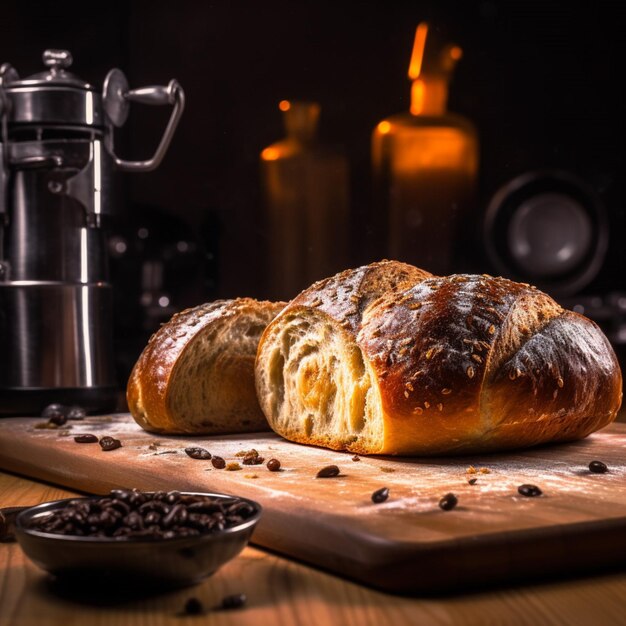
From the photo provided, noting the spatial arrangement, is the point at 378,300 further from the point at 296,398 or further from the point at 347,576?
the point at 347,576

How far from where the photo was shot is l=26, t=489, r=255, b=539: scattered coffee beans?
1.16m

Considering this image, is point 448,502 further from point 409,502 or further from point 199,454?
point 199,454

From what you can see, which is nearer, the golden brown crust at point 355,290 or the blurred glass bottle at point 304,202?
the golden brown crust at point 355,290

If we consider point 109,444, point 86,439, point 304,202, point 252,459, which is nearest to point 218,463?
point 252,459

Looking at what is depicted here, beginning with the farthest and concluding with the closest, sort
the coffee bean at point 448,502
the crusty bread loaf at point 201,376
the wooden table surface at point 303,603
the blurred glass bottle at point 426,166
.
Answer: the blurred glass bottle at point 426,166 < the crusty bread loaf at point 201,376 < the coffee bean at point 448,502 < the wooden table surface at point 303,603

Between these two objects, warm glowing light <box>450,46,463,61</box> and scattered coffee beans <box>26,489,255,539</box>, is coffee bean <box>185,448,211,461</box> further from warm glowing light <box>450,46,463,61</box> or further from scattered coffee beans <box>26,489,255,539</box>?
warm glowing light <box>450,46,463,61</box>

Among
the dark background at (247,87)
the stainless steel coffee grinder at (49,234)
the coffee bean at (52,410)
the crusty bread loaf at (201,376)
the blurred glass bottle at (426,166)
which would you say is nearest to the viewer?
the crusty bread loaf at (201,376)

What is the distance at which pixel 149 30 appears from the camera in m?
3.24

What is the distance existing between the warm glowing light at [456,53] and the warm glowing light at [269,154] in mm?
694

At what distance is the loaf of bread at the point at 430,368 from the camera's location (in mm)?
1799

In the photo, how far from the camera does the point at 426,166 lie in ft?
11.2

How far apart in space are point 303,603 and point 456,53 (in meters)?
2.66

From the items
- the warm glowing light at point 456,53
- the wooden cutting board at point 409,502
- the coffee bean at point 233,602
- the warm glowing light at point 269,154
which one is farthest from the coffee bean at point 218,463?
the warm glowing light at point 456,53

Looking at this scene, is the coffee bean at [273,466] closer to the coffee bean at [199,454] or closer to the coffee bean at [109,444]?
the coffee bean at [199,454]
